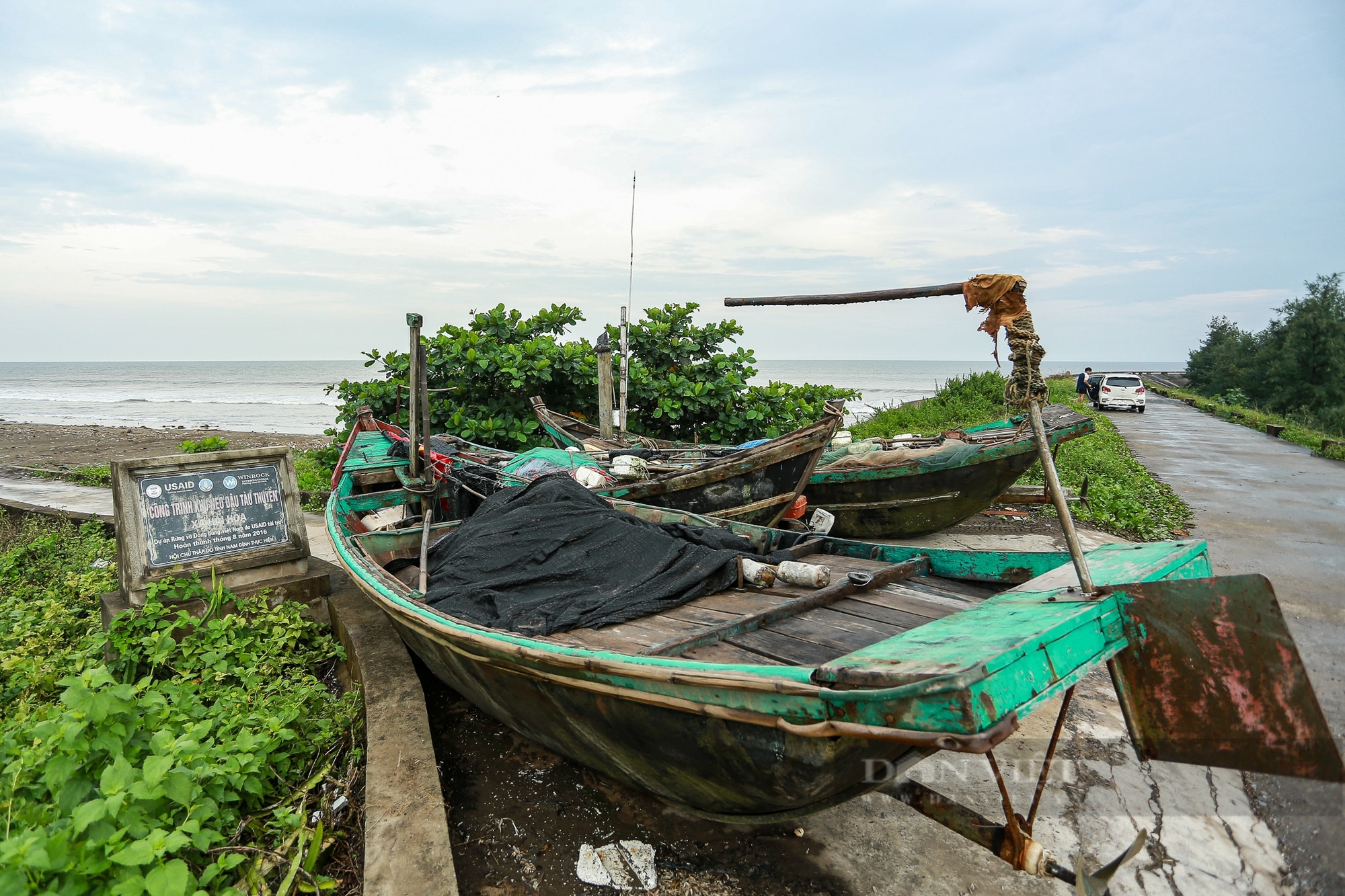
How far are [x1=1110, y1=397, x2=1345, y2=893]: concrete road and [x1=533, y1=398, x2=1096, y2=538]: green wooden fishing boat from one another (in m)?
1.88

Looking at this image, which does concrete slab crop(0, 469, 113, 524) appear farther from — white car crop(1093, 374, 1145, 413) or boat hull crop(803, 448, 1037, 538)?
white car crop(1093, 374, 1145, 413)

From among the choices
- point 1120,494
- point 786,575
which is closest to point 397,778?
point 786,575

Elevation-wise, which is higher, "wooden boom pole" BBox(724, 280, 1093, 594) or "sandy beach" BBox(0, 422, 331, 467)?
"wooden boom pole" BBox(724, 280, 1093, 594)

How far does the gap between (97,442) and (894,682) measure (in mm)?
25540

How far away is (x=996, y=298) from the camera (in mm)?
2270

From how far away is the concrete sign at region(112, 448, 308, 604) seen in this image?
4238 mm

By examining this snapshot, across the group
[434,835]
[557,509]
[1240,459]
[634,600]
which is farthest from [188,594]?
[1240,459]

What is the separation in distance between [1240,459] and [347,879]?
Answer: 16.2 meters

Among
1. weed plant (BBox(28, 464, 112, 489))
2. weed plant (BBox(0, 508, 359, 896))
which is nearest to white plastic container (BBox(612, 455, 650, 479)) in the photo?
weed plant (BBox(0, 508, 359, 896))

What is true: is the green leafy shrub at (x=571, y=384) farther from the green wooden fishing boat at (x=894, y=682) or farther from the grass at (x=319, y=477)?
the green wooden fishing boat at (x=894, y=682)

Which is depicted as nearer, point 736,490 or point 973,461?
point 736,490

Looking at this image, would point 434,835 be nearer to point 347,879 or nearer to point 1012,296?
point 347,879

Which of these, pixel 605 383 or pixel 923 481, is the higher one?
pixel 605 383

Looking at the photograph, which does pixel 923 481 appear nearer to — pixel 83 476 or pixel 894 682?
pixel 894 682
